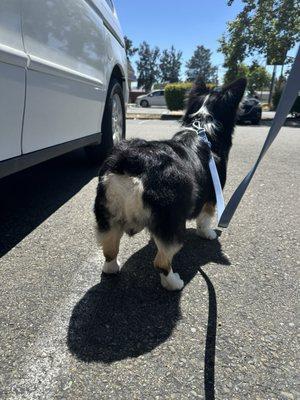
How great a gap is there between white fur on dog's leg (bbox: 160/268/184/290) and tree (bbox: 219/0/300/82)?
63.6 ft

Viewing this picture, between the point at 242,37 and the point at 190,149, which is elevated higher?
the point at 242,37

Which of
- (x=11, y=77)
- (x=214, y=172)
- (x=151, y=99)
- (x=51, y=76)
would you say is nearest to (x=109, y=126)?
(x=51, y=76)

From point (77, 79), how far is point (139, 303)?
2.41 m

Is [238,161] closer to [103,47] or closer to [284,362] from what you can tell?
[103,47]

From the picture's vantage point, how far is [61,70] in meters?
3.27

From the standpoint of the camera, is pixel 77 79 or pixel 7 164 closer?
A: pixel 7 164

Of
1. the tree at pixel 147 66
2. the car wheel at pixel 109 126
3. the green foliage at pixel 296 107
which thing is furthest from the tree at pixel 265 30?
the tree at pixel 147 66

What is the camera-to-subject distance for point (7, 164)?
2611 mm

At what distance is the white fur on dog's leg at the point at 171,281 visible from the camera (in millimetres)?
2443

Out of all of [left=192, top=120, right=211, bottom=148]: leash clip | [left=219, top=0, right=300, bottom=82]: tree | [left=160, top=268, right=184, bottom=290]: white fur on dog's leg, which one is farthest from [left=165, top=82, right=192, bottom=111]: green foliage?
[left=160, top=268, right=184, bottom=290]: white fur on dog's leg

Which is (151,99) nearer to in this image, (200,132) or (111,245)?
(200,132)

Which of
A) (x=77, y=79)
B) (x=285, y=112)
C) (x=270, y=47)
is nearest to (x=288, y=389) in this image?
(x=285, y=112)

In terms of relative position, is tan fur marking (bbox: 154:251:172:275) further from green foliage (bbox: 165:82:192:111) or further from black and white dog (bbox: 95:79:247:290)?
green foliage (bbox: 165:82:192:111)

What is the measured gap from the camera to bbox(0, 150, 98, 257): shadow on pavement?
3.32m
